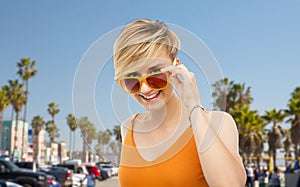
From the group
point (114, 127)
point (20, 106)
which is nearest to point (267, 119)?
point (20, 106)

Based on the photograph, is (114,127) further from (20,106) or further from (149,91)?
(20,106)

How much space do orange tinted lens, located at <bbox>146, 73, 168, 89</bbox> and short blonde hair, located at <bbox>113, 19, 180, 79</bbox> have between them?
0.05 metres

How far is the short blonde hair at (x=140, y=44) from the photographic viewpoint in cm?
126

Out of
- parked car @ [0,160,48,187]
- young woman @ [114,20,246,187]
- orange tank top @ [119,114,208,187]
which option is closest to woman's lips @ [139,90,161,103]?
young woman @ [114,20,246,187]

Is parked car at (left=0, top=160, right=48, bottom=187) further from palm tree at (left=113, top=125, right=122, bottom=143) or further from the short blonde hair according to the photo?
the short blonde hair

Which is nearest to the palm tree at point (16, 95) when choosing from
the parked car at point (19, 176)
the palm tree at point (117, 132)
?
the parked car at point (19, 176)

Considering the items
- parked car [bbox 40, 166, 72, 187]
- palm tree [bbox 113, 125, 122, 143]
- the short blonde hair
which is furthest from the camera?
parked car [bbox 40, 166, 72, 187]

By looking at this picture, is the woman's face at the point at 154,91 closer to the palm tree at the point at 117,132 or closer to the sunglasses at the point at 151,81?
the sunglasses at the point at 151,81

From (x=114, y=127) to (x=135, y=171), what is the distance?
15 centimetres

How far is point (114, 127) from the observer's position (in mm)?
1388

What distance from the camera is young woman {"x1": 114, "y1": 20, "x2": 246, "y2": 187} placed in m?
1.16

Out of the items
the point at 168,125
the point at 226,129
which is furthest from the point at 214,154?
the point at 168,125

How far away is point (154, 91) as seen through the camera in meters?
1.26

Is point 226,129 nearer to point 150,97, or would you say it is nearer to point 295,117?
point 150,97
